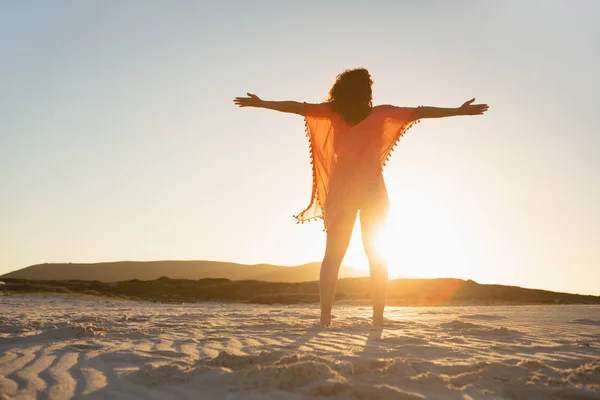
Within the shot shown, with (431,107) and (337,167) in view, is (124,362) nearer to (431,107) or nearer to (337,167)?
(337,167)

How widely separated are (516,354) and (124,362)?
2.30 metres

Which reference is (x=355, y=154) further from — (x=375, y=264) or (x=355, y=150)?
(x=375, y=264)

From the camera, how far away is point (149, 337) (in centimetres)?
404

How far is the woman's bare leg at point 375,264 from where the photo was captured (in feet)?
16.6

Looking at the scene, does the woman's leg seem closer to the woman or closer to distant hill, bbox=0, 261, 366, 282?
the woman

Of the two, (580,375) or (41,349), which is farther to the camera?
(41,349)

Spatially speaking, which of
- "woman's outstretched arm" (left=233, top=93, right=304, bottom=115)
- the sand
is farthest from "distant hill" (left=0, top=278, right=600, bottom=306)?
the sand

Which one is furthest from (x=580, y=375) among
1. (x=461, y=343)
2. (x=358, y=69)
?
(x=358, y=69)

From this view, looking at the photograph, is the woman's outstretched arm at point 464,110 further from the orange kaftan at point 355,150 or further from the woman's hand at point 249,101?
the woman's hand at point 249,101

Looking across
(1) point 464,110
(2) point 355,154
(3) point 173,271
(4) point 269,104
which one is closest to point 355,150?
(2) point 355,154

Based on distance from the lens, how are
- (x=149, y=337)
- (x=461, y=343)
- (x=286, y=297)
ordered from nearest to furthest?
(x=461, y=343) < (x=149, y=337) < (x=286, y=297)

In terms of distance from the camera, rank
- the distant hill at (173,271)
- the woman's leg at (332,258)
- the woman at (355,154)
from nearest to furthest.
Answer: the woman's leg at (332,258), the woman at (355,154), the distant hill at (173,271)

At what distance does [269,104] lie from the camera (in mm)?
5289

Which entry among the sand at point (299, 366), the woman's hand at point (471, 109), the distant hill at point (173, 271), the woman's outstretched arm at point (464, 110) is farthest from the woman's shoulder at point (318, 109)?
the distant hill at point (173, 271)
